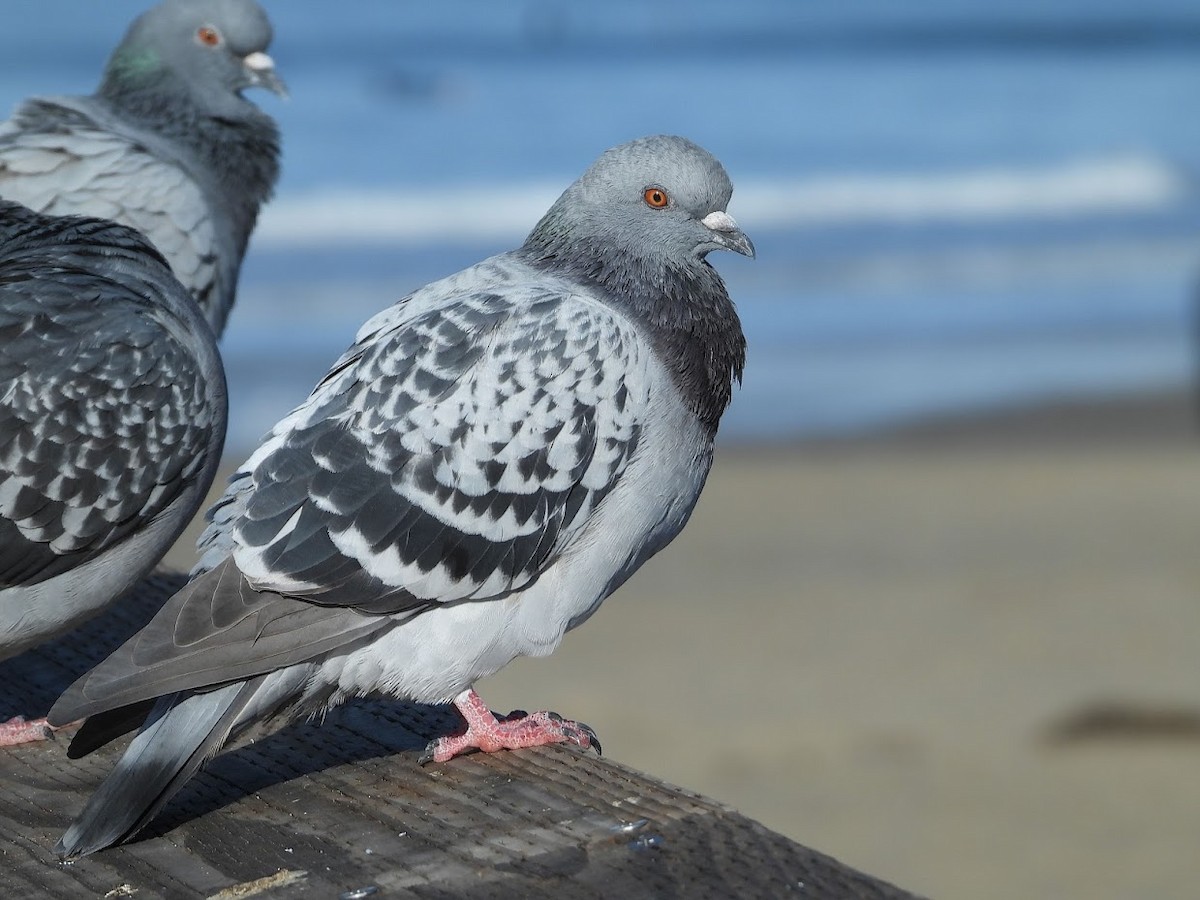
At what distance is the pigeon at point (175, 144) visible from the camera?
17.9 feet

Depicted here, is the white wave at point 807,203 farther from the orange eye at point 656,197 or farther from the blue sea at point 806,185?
the orange eye at point 656,197

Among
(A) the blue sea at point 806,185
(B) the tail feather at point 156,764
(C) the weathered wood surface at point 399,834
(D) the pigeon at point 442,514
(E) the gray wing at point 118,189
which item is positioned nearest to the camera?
(C) the weathered wood surface at point 399,834

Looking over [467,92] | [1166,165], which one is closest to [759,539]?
[1166,165]

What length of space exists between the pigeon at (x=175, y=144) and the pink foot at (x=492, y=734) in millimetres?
2579

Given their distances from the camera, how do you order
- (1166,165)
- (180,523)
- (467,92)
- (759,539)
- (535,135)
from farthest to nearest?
(467,92) → (535,135) → (1166,165) → (759,539) → (180,523)

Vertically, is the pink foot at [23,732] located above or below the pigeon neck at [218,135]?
below

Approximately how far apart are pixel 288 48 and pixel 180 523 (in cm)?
3569

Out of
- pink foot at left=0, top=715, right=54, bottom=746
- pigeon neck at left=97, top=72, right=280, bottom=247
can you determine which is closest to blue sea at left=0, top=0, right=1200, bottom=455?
pigeon neck at left=97, top=72, right=280, bottom=247

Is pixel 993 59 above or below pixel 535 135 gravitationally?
above

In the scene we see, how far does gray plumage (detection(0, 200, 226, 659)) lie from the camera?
3.77 metres

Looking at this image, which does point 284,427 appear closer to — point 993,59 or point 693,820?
point 693,820

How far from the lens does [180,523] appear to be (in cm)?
401

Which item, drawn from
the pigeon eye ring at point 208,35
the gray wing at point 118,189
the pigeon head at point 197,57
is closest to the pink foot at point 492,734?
the gray wing at point 118,189

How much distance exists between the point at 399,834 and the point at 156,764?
46 centimetres
